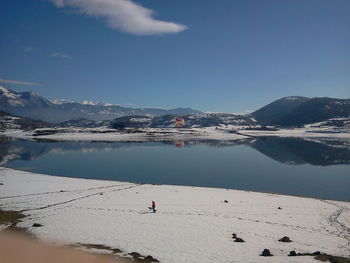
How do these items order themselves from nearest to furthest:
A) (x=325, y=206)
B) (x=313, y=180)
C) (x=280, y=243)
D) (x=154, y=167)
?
(x=280, y=243) < (x=325, y=206) < (x=313, y=180) < (x=154, y=167)

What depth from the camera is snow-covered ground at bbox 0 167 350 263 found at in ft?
73.0

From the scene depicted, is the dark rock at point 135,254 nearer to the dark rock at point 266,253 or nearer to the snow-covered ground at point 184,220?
the snow-covered ground at point 184,220

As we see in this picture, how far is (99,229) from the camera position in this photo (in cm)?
2623

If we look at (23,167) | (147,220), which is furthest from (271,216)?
(23,167)

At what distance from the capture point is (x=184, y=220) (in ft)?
97.0

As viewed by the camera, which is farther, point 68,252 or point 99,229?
point 99,229

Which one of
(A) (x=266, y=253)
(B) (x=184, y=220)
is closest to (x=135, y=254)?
(A) (x=266, y=253)

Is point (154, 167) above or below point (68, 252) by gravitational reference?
below

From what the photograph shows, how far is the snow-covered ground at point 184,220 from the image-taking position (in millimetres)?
22266

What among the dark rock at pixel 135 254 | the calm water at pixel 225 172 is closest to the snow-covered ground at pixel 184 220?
the dark rock at pixel 135 254

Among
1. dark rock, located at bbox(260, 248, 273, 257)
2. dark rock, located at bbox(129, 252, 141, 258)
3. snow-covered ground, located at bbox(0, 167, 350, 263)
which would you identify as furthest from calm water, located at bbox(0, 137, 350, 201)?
dark rock, located at bbox(129, 252, 141, 258)

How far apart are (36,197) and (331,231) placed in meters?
32.5

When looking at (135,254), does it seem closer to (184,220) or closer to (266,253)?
(266,253)

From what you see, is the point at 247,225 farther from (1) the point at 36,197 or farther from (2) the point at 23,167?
(2) the point at 23,167
